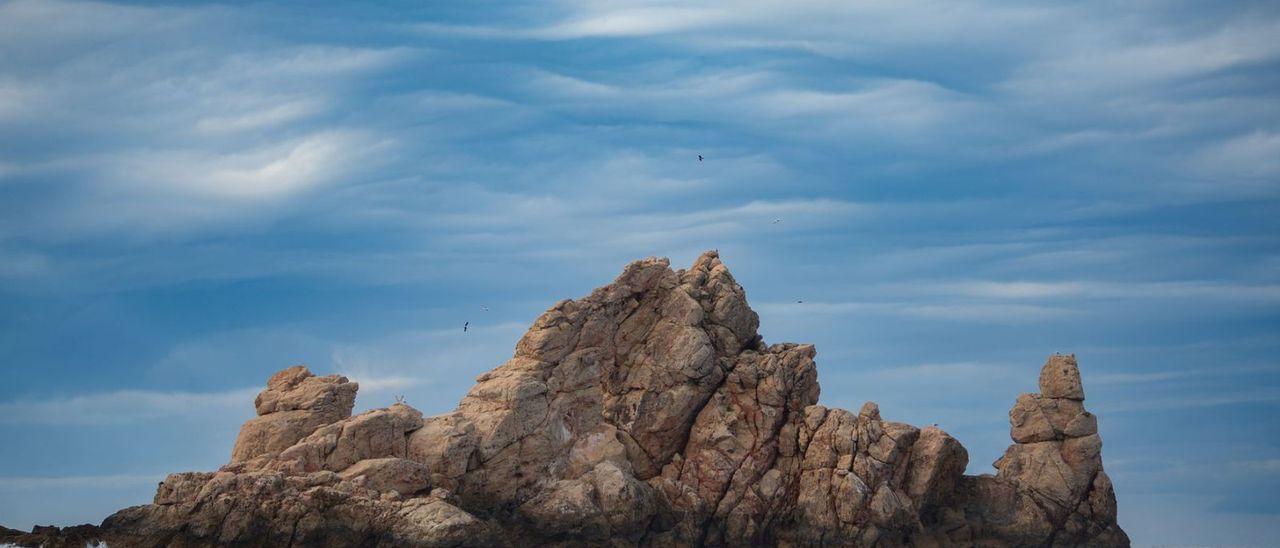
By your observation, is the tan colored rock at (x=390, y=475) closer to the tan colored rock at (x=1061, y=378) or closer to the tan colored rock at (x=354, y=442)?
the tan colored rock at (x=354, y=442)

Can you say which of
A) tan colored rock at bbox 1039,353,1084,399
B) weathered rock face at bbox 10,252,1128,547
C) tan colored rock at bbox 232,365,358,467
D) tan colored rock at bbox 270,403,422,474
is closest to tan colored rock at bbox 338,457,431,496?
weathered rock face at bbox 10,252,1128,547

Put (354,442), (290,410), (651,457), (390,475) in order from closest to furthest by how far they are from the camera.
Result: (390,475), (354,442), (290,410), (651,457)

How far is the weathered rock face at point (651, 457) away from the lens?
8400cm

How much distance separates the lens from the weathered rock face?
84000mm

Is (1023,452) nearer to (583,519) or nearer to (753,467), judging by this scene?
(753,467)

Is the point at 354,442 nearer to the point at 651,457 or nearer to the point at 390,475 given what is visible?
the point at 390,475

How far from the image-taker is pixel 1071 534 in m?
94.6

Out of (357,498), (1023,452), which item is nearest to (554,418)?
(357,498)

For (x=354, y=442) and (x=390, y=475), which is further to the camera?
(x=354, y=442)

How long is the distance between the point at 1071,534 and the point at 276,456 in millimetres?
39060

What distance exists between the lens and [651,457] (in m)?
93.1

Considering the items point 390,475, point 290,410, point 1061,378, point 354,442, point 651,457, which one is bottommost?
point 390,475

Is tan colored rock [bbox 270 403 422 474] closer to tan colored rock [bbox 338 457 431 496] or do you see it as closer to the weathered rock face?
the weathered rock face

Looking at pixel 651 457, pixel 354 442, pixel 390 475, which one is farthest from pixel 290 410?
pixel 651 457
